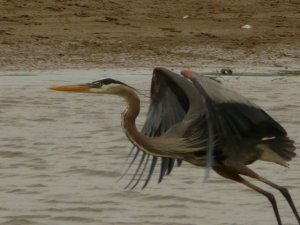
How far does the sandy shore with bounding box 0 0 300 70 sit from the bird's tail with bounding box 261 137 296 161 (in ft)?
24.3

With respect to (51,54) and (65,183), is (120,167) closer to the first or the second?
(65,183)

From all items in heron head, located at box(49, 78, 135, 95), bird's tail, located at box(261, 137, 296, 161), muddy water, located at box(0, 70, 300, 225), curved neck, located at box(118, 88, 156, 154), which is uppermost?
heron head, located at box(49, 78, 135, 95)

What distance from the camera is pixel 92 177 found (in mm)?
8172

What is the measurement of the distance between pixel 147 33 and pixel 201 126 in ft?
31.1

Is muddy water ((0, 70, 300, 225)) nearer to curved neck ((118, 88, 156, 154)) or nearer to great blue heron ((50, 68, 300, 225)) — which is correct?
great blue heron ((50, 68, 300, 225))

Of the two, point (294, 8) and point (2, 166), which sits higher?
point (294, 8)

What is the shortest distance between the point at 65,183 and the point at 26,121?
8.66 ft

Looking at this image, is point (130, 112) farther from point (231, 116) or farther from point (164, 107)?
point (231, 116)

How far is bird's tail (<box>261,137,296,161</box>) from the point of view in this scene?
661 centimetres

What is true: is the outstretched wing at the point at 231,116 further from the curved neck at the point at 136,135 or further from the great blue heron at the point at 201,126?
the curved neck at the point at 136,135

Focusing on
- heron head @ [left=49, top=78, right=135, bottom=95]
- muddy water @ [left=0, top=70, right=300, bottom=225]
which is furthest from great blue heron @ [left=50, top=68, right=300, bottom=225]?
muddy water @ [left=0, top=70, right=300, bottom=225]

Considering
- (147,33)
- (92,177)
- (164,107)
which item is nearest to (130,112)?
(164,107)

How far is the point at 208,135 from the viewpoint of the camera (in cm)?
628

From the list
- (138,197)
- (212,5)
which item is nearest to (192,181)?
(138,197)
